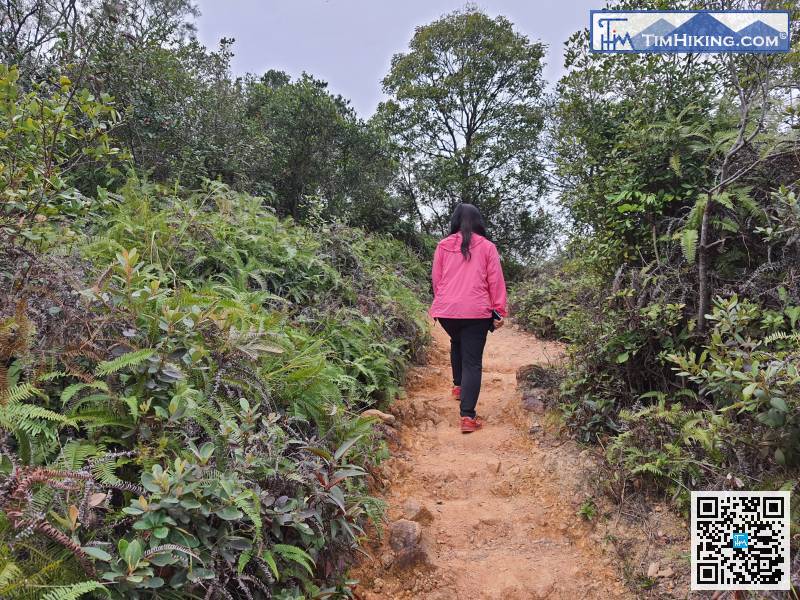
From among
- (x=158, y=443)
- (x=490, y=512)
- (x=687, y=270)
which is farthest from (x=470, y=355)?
(x=158, y=443)

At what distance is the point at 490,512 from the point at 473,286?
6.16 ft

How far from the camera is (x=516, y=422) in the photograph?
4301mm

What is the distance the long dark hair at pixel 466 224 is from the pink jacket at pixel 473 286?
5 centimetres

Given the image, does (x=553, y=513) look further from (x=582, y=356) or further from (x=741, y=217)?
(x=741, y=217)

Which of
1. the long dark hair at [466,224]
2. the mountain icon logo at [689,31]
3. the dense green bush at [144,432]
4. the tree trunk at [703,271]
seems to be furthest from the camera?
the long dark hair at [466,224]

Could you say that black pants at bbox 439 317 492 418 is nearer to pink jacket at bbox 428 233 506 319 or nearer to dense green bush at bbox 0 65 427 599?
pink jacket at bbox 428 233 506 319

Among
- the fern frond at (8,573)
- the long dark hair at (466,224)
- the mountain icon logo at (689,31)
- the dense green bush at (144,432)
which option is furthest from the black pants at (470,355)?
the fern frond at (8,573)

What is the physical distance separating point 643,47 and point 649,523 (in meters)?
3.78

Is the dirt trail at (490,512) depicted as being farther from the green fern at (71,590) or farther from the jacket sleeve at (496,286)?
the green fern at (71,590)

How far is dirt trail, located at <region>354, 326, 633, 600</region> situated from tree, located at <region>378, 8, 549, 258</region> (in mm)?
12221

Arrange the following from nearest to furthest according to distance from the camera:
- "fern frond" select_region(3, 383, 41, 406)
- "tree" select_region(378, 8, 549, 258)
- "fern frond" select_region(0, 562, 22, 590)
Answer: "fern frond" select_region(0, 562, 22, 590), "fern frond" select_region(3, 383, 41, 406), "tree" select_region(378, 8, 549, 258)

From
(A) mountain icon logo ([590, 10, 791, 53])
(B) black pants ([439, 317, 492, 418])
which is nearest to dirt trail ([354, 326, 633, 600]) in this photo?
(B) black pants ([439, 317, 492, 418])

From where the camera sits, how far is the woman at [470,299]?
14.1 ft

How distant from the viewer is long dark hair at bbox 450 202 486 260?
446 cm
